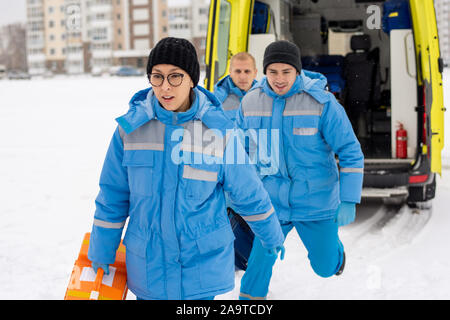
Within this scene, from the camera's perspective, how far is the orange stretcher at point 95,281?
2332 millimetres

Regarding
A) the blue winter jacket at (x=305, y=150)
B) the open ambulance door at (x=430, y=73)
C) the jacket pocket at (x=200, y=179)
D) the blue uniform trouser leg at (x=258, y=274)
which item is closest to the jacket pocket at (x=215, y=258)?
the jacket pocket at (x=200, y=179)

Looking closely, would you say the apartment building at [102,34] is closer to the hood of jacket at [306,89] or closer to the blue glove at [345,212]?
the hood of jacket at [306,89]

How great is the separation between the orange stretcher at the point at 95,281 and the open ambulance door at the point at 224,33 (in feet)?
12.2

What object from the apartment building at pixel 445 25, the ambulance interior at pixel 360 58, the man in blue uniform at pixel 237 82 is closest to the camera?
the man in blue uniform at pixel 237 82

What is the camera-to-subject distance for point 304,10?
9.50m

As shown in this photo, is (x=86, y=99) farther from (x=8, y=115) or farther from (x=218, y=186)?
(x=218, y=186)

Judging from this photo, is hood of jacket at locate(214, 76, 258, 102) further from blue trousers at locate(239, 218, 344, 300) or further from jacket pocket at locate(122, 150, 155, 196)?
jacket pocket at locate(122, 150, 155, 196)

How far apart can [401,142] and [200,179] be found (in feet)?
14.5

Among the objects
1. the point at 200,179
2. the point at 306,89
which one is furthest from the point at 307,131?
the point at 200,179

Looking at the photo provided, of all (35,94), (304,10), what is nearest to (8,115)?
(35,94)

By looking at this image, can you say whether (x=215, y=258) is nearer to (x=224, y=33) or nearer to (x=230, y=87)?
(x=230, y=87)

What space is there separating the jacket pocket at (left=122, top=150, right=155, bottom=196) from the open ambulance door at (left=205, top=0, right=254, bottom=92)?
370cm

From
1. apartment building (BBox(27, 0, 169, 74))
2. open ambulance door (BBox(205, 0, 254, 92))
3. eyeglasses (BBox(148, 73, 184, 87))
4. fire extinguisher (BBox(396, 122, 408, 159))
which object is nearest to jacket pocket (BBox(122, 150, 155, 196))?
eyeglasses (BBox(148, 73, 184, 87))

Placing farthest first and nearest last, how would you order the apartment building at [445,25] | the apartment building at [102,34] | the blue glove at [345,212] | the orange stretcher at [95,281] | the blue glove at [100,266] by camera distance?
the apartment building at [445,25], the apartment building at [102,34], the blue glove at [345,212], the blue glove at [100,266], the orange stretcher at [95,281]
